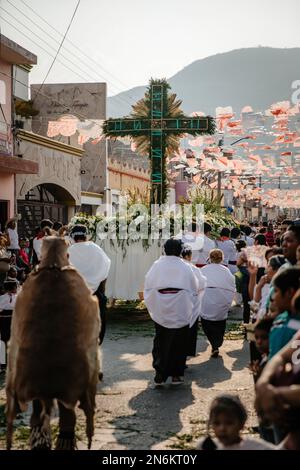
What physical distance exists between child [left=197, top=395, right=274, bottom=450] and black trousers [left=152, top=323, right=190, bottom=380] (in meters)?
4.35

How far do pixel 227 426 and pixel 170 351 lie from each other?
14.9 feet

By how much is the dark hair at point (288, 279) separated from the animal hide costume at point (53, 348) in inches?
65.3

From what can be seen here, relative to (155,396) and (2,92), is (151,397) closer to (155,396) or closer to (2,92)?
(155,396)

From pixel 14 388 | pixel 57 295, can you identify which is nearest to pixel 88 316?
pixel 57 295

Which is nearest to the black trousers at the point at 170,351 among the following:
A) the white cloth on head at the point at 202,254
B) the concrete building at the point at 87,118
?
the white cloth on head at the point at 202,254

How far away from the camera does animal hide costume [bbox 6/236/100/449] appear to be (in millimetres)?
5016

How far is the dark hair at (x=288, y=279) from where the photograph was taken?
4.52 m

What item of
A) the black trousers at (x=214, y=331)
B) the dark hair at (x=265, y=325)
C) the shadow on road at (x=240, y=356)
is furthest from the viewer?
the black trousers at (x=214, y=331)

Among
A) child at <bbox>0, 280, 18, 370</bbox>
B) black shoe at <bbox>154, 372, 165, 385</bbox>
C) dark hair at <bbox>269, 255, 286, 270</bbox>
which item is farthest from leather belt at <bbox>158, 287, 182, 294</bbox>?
child at <bbox>0, 280, 18, 370</bbox>

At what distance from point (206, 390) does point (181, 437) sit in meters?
1.89

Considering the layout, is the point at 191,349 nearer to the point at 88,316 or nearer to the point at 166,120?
the point at 88,316

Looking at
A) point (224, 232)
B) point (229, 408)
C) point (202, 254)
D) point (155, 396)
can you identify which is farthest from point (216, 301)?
point (229, 408)

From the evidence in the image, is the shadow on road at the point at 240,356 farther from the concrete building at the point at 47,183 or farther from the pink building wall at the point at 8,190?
the concrete building at the point at 47,183

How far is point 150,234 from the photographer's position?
13.7 m
